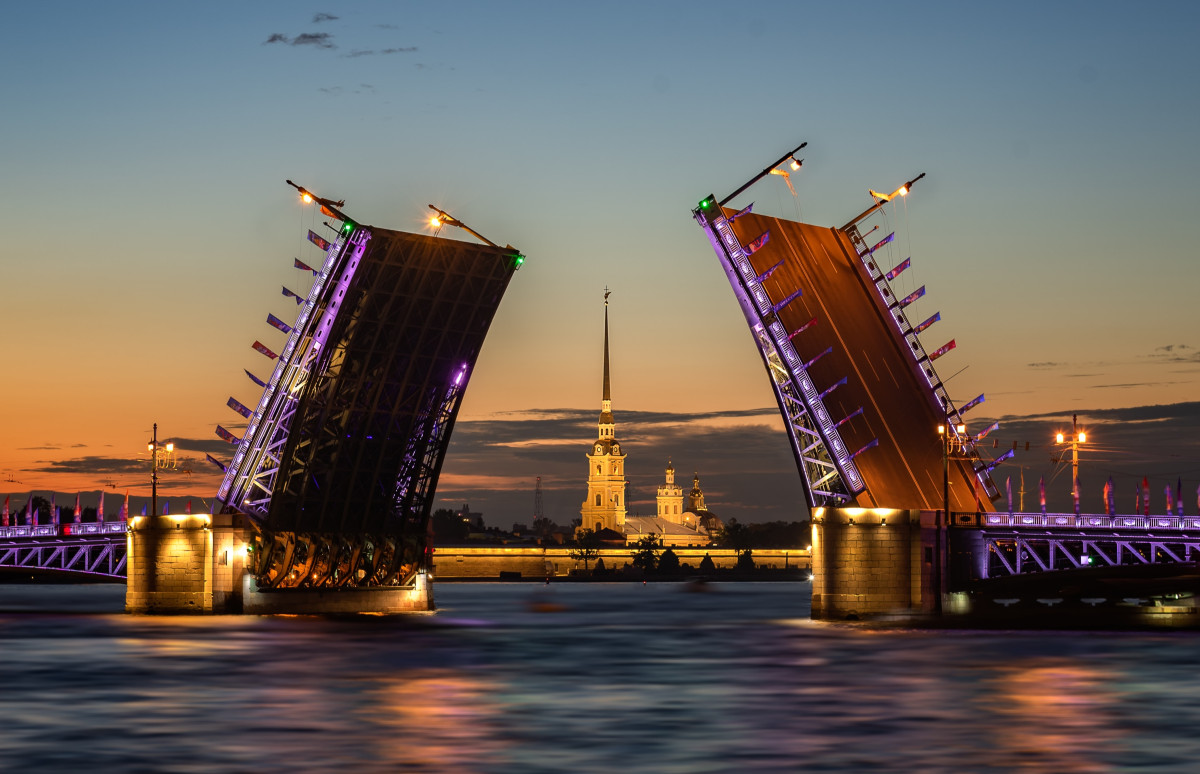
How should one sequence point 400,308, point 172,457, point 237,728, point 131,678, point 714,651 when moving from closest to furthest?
point 237,728
point 131,678
point 714,651
point 400,308
point 172,457

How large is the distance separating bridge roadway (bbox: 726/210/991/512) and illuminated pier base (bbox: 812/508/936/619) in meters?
0.99

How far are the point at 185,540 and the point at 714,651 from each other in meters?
24.1

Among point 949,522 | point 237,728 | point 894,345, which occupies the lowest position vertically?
point 237,728

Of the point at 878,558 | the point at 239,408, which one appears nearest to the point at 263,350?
the point at 239,408

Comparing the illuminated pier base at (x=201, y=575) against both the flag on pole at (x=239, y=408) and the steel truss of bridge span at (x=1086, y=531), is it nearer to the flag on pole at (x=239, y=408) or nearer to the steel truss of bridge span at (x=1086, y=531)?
the flag on pole at (x=239, y=408)

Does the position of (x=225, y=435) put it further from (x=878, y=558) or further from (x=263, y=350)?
(x=878, y=558)

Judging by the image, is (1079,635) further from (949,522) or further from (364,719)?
(364,719)

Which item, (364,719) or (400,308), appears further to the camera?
(400,308)

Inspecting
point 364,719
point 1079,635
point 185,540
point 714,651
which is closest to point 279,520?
point 185,540

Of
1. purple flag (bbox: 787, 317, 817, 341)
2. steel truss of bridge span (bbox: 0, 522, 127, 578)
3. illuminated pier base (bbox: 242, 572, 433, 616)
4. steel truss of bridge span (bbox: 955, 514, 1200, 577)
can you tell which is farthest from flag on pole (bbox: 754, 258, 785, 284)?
steel truss of bridge span (bbox: 0, 522, 127, 578)

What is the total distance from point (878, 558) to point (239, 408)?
2513cm

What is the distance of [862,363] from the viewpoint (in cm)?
6862

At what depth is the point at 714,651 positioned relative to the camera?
Result: 5862 centimetres

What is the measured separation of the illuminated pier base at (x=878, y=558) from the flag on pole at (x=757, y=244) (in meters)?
11.1
